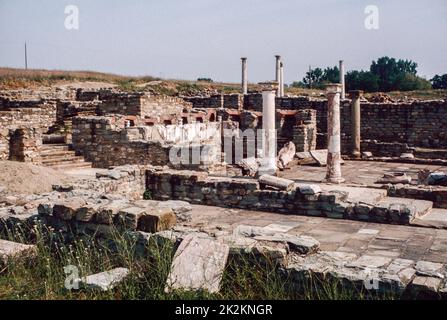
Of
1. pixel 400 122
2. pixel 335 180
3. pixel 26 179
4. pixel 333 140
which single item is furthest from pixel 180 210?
pixel 400 122

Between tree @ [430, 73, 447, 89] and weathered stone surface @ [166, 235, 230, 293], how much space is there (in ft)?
165

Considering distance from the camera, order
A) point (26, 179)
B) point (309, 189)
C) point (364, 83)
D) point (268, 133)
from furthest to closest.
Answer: point (364, 83), point (268, 133), point (26, 179), point (309, 189)

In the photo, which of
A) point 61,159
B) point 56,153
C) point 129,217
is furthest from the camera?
point 56,153

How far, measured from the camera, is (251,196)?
10.1 meters

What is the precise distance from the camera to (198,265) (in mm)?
4957

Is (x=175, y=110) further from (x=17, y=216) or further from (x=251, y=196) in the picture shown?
(x=17, y=216)

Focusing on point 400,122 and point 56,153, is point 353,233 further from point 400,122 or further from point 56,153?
point 400,122

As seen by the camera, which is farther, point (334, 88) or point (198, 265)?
point (334, 88)

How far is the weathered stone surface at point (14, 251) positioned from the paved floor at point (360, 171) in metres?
9.36

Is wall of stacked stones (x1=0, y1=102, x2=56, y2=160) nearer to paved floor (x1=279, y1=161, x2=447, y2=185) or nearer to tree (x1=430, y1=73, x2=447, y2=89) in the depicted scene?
paved floor (x1=279, y1=161, x2=447, y2=185)

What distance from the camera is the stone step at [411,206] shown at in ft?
28.1

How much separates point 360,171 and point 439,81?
1563 inches

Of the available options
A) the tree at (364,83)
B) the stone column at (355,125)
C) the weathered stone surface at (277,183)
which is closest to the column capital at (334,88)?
the weathered stone surface at (277,183)

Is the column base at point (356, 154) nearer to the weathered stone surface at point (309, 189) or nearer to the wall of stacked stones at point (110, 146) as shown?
the wall of stacked stones at point (110, 146)
